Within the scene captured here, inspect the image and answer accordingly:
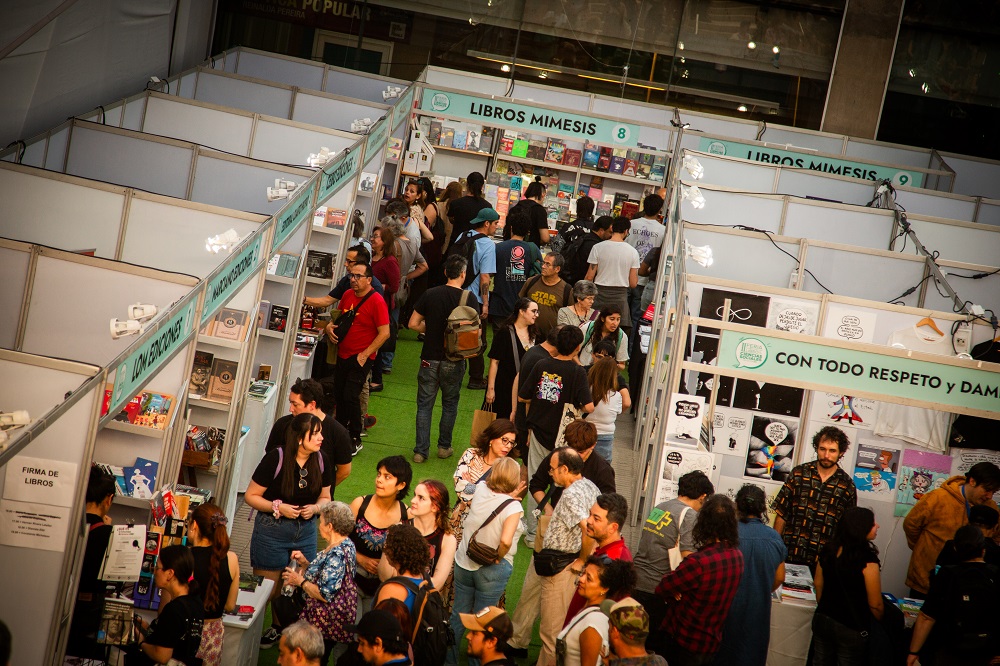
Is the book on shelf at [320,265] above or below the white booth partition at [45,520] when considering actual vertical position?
above

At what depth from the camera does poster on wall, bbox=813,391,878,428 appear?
645cm

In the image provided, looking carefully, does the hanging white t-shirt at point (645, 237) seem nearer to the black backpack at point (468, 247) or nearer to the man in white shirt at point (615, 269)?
the man in white shirt at point (615, 269)

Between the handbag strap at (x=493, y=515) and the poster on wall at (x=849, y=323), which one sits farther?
the poster on wall at (x=849, y=323)

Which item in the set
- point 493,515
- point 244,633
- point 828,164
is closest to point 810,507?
point 493,515

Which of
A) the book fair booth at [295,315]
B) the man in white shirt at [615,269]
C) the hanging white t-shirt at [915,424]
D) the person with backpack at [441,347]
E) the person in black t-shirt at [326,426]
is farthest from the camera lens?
the man in white shirt at [615,269]

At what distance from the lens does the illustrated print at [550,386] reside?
6445mm

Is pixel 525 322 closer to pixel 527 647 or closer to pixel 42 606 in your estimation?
pixel 527 647

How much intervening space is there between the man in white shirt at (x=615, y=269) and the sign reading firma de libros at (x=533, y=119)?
1.90 m

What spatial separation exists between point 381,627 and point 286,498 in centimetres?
168


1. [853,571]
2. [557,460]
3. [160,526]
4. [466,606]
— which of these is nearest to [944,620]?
[853,571]

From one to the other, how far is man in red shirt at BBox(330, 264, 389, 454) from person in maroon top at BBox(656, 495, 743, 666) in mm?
3188

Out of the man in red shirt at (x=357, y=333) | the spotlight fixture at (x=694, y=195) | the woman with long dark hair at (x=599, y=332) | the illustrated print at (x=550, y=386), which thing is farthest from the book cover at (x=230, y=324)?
the spotlight fixture at (x=694, y=195)

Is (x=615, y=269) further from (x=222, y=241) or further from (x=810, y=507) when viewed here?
(x=222, y=241)

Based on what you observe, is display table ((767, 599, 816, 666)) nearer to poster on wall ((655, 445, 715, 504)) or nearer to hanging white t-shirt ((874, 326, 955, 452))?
poster on wall ((655, 445, 715, 504))
